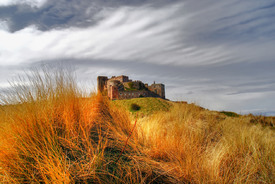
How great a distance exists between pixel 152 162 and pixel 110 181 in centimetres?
70

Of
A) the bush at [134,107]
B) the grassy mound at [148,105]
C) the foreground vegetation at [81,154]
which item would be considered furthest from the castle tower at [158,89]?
the foreground vegetation at [81,154]

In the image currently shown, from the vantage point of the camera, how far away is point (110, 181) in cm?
210

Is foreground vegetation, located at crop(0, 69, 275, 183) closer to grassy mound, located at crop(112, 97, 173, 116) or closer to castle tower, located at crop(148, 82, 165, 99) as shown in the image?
grassy mound, located at crop(112, 97, 173, 116)

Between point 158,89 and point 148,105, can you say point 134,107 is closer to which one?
point 148,105

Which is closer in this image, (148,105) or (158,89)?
(148,105)

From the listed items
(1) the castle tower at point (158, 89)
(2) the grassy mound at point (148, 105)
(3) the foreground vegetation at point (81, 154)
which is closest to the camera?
(3) the foreground vegetation at point (81, 154)

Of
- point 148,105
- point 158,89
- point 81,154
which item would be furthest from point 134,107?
point 158,89

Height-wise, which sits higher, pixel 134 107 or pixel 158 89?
pixel 158 89

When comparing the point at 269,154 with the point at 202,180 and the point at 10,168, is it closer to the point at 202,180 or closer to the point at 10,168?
the point at 202,180

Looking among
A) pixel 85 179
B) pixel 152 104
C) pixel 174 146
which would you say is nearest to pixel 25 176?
pixel 85 179

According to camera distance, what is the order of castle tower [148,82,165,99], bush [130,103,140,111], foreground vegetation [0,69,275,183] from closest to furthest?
foreground vegetation [0,69,275,183] → bush [130,103,140,111] → castle tower [148,82,165,99]

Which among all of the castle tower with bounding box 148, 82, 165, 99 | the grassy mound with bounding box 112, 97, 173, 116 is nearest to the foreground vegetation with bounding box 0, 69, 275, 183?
the grassy mound with bounding box 112, 97, 173, 116

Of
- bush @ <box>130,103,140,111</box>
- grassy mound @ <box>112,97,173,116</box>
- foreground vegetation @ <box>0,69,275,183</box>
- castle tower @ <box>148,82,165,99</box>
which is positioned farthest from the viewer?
castle tower @ <box>148,82,165,99</box>

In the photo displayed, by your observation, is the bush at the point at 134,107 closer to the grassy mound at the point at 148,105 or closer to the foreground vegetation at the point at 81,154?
the grassy mound at the point at 148,105
